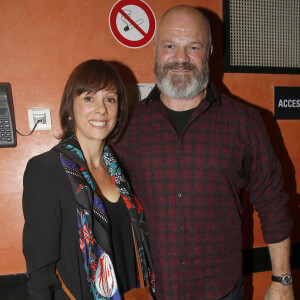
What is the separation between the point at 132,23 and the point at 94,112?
2.77ft

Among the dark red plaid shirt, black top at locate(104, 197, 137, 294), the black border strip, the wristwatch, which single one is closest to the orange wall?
the black border strip

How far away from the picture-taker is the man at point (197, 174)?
1331 millimetres

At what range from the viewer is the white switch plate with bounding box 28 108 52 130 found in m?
1.67

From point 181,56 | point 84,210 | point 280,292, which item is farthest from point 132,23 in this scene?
point 280,292

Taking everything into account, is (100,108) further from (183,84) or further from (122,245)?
(122,245)

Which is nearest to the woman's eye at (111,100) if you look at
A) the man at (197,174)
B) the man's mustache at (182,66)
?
the man at (197,174)

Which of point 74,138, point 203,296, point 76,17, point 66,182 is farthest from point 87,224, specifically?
point 76,17

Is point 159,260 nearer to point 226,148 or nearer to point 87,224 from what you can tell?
point 87,224

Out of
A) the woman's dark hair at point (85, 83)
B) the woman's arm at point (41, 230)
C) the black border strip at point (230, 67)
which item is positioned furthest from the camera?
the black border strip at point (230, 67)

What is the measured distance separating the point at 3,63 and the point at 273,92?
6.15 ft

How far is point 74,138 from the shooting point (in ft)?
4.27

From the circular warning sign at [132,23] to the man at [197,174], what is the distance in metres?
0.32

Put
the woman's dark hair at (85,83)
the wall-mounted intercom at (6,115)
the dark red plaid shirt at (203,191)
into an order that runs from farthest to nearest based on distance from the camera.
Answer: the wall-mounted intercom at (6,115), the dark red plaid shirt at (203,191), the woman's dark hair at (85,83)

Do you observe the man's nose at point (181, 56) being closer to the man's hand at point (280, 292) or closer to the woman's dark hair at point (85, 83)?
the woman's dark hair at point (85, 83)
